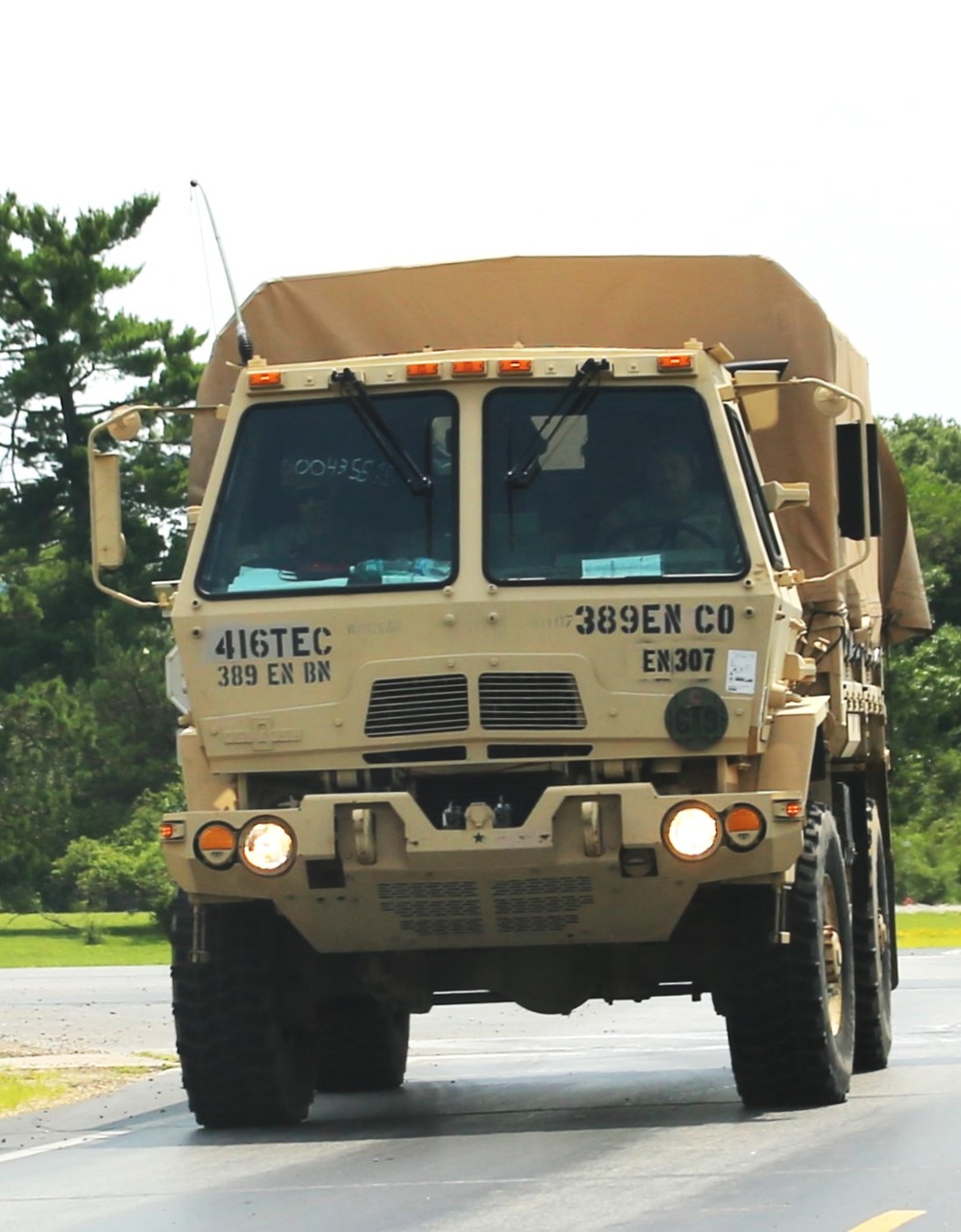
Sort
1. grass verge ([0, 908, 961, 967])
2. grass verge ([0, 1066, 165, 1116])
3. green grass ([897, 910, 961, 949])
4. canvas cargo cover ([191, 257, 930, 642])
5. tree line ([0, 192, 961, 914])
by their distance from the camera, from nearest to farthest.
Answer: canvas cargo cover ([191, 257, 930, 642]), grass verge ([0, 1066, 165, 1116]), green grass ([897, 910, 961, 949]), grass verge ([0, 908, 961, 967]), tree line ([0, 192, 961, 914])

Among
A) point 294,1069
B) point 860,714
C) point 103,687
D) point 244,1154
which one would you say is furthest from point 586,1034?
point 103,687

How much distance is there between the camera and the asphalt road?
29.7 feet

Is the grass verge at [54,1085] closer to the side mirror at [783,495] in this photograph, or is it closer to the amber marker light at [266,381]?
the amber marker light at [266,381]

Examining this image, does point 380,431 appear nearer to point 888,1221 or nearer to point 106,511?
point 106,511

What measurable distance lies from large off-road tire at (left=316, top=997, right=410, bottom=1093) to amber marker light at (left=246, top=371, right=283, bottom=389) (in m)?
4.07

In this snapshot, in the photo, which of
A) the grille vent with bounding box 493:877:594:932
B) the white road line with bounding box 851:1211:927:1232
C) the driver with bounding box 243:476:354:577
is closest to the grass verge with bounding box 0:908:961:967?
the grille vent with bounding box 493:877:594:932

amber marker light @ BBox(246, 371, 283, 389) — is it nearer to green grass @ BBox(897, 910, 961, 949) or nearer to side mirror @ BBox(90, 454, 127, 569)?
side mirror @ BBox(90, 454, 127, 569)

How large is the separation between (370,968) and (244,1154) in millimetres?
1330

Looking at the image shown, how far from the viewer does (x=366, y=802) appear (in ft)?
36.9

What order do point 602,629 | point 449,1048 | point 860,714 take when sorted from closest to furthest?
point 602,629
point 860,714
point 449,1048

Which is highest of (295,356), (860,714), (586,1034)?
(295,356)

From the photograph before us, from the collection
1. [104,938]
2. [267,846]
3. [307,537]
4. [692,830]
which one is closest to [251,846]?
[267,846]

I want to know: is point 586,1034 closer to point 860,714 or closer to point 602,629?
point 860,714

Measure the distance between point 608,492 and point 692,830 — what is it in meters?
1.50
